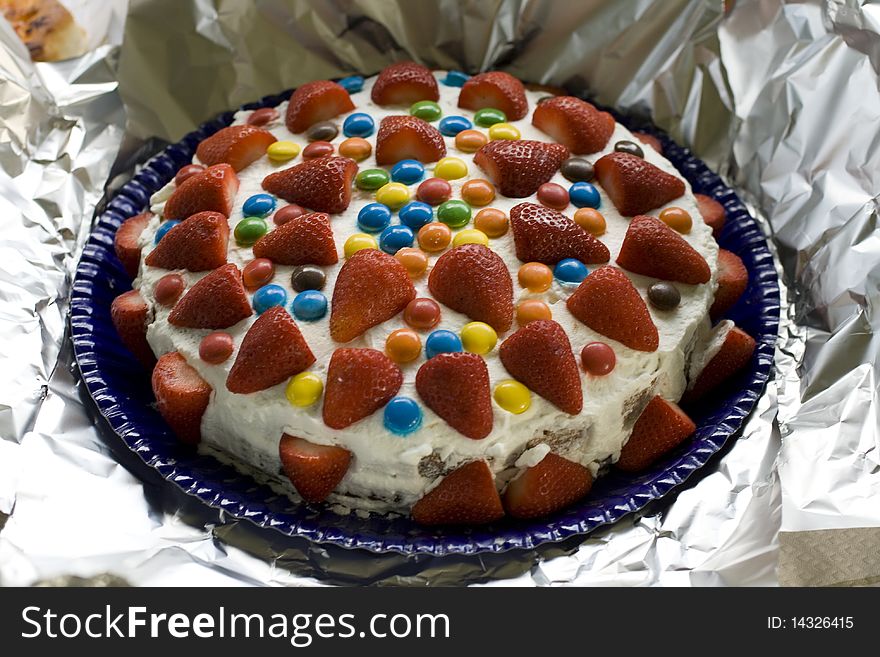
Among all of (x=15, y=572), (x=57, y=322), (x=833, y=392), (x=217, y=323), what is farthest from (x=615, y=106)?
(x=15, y=572)

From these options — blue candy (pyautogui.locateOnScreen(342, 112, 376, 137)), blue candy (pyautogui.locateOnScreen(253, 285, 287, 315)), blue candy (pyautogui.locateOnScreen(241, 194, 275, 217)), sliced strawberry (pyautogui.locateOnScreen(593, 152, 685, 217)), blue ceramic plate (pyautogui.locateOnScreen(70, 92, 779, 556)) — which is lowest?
blue ceramic plate (pyautogui.locateOnScreen(70, 92, 779, 556))

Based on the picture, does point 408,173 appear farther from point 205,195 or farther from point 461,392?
point 461,392

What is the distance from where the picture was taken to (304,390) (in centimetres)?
200

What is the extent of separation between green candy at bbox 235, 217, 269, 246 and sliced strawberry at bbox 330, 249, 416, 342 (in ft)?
1.03

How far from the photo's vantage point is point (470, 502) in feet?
6.64

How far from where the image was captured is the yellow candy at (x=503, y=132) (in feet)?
8.57

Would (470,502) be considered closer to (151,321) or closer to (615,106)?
(151,321)

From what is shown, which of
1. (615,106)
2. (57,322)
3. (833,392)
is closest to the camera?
(833,392)

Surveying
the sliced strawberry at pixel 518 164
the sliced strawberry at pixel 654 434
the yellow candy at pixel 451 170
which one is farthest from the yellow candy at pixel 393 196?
the sliced strawberry at pixel 654 434

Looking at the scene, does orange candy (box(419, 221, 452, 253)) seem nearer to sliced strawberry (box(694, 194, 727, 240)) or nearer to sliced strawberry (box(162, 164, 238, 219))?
sliced strawberry (box(162, 164, 238, 219))

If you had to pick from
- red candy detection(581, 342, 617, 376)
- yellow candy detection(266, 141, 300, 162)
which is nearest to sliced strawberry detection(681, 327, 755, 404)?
red candy detection(581, 342, 617, 376)

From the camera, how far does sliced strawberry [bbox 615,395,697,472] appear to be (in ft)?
7.15

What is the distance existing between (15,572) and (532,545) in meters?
1.02

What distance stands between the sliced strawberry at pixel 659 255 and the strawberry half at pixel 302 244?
2.24ft
